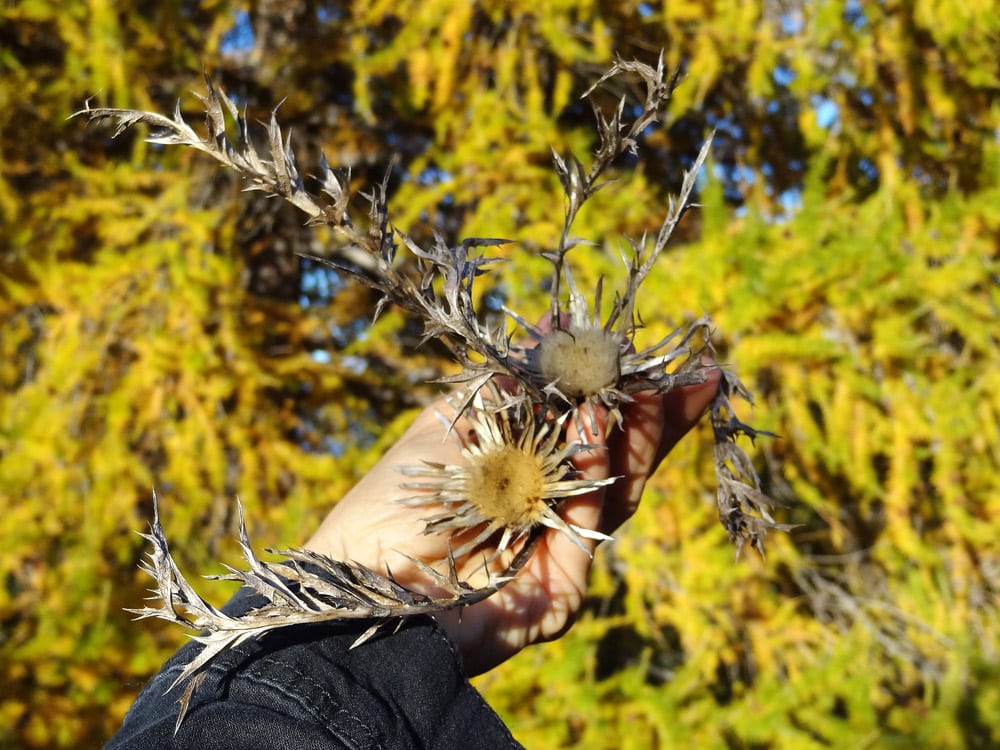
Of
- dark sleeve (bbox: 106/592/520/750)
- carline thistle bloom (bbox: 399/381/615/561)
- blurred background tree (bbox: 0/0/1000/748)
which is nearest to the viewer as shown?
dark sleeve (bbox: 106/592/520/750)

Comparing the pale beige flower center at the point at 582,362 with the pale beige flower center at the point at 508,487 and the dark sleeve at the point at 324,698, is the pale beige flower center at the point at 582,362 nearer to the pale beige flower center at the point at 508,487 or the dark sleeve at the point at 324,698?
the pale beige flower center at the point at 508,487

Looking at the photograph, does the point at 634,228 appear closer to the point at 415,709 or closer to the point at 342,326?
the point at 342,326

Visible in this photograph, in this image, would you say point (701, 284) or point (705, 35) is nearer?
point (701, 284)

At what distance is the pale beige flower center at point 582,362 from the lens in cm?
100

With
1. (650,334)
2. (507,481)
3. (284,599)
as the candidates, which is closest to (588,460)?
(507,481)

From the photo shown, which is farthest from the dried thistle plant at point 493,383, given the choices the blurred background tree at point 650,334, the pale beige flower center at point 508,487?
the blurred background tree at point 650,334

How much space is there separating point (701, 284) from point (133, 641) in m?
1.94

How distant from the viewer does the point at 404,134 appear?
10.7ft

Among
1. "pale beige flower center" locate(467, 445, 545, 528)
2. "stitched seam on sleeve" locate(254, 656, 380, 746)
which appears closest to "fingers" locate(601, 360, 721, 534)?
"pale beige flower center" locate(467, 445, 545, 528)

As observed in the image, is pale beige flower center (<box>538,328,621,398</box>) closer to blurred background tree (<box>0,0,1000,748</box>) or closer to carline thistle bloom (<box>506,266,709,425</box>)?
carline thistle bloom (<box>506,266,709,425</box>)

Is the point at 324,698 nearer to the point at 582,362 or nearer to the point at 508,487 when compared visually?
the point at 508,487

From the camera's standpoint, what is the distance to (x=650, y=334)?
2266mm

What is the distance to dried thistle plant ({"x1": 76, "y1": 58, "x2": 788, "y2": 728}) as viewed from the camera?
2.83 ft

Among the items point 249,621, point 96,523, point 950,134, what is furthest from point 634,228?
point 249,621
